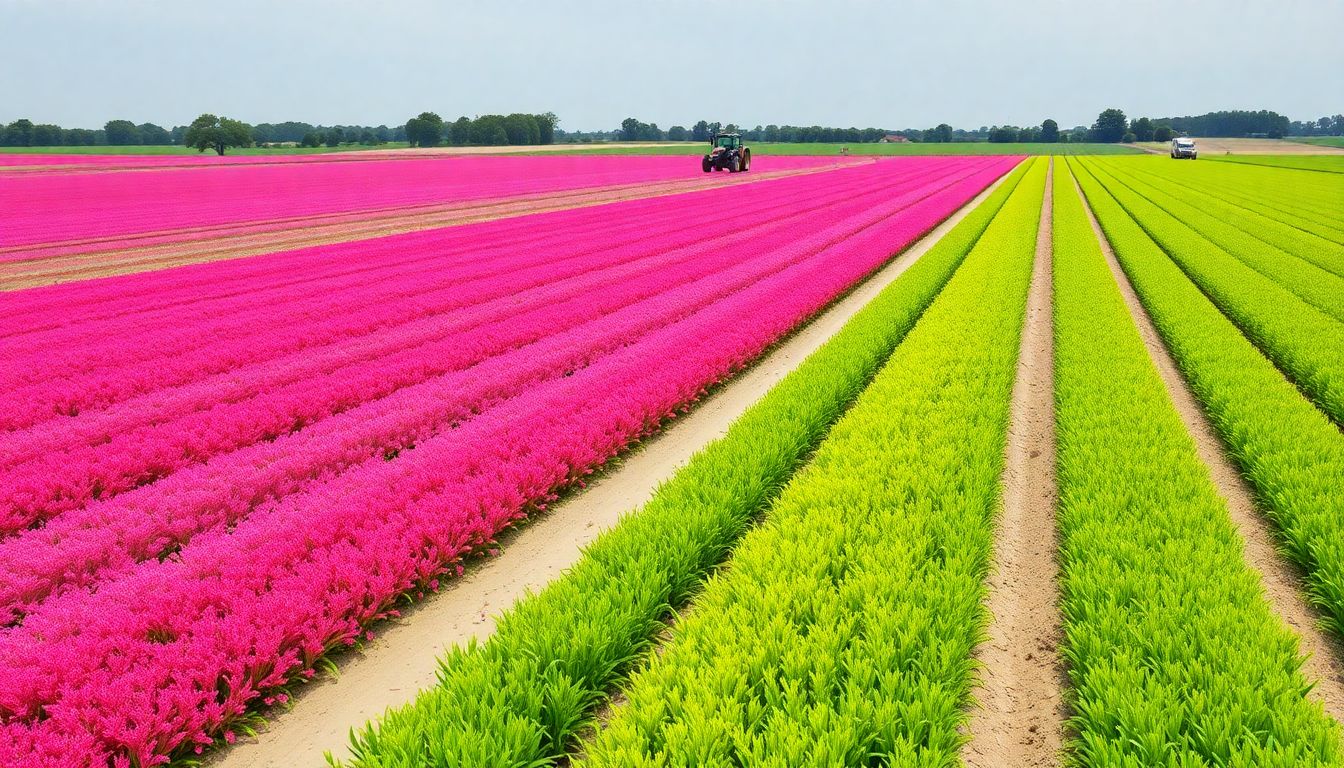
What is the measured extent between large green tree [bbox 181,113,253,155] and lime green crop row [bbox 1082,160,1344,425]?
14038cm

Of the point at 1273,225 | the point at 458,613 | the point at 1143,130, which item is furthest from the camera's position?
the point at 1143,130

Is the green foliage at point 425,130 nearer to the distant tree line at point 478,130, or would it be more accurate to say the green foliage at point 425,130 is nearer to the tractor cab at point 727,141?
the distant tree line at point 478,130

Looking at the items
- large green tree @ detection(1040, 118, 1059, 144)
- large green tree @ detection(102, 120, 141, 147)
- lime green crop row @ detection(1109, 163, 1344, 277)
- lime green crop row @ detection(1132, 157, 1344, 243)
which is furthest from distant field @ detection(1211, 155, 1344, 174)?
large green tree @ detection(102, 120, 141, 147)

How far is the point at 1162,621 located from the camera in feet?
14.2

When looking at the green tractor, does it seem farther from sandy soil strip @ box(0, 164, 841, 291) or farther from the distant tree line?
the distant tree line

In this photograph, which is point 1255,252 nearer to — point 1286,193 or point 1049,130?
point 1286,193

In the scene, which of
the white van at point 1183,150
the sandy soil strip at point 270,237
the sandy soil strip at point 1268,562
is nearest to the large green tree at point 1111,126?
the white van at point 1183,150

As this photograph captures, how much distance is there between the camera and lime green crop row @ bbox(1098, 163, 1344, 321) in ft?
46.5

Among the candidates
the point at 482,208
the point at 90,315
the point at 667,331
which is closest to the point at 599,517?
the point at 667,331

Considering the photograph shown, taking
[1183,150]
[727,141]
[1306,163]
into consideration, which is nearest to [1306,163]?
[1306,163]

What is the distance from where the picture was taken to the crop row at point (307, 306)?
32.8 ft

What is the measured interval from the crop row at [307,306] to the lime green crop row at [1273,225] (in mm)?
15156

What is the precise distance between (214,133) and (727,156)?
337 feet

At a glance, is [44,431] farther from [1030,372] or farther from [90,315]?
[1030,372]
